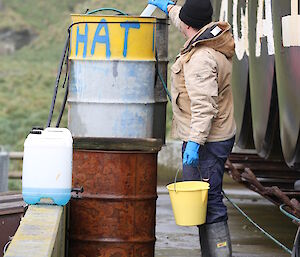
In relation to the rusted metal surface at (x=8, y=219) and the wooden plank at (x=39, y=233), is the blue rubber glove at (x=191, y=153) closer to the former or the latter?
the wooden plank at (x=39, y=233)

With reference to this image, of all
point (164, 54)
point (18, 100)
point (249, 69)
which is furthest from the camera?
point (18, 100)

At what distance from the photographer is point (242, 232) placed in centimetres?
804

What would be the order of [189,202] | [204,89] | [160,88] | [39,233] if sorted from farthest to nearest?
[160,88] → [204,89] → [189,202] → [39,233]

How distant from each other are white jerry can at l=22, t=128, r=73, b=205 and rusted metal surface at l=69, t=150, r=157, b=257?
0.48 m

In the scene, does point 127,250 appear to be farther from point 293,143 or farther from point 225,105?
point 293,143

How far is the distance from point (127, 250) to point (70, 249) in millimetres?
323

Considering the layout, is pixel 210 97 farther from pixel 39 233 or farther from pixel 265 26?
pixel 265 26

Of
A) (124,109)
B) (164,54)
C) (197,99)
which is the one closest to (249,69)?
(164,54)

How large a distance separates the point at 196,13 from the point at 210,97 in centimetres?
50

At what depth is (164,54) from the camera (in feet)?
21.3

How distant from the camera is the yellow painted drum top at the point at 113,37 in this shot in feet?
18.6

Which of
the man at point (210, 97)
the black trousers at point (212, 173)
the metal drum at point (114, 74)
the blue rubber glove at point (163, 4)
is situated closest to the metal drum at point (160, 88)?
the metal drum at point (114, 74)

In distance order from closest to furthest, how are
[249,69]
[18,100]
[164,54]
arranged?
[164,54] < [249,69] < [18,100]

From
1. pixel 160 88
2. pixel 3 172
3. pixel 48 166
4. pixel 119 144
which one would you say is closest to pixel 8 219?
pixel 119 144
